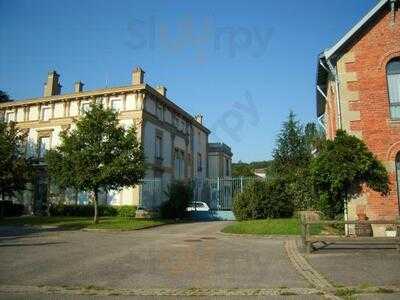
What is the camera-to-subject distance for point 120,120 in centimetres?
3284

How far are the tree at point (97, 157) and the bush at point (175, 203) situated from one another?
18.6 ft

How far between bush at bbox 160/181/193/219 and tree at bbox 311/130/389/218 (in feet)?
51.6

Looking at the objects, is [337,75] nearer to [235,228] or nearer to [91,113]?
[235,228]

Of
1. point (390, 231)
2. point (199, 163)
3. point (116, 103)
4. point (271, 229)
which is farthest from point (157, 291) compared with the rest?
point (199, 163)

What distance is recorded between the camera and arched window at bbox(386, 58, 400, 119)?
1422 cm

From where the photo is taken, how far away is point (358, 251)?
11141 mm

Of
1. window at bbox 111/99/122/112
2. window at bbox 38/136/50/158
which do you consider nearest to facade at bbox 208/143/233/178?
window at bbox 111/99/122/112

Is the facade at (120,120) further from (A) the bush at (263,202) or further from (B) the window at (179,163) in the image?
(A) the bush at (263,202)

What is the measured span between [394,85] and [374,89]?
2.49ft

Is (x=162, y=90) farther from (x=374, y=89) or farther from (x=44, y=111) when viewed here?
(x=374, y=89)

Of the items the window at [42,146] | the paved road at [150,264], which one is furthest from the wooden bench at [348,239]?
the window at [42,146]

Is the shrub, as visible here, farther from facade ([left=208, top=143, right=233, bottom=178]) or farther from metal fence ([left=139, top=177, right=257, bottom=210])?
facade ([left=208, top=143, right=233, bottom=178])

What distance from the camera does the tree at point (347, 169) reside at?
13352 millimetres

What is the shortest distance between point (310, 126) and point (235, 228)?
22.6m
